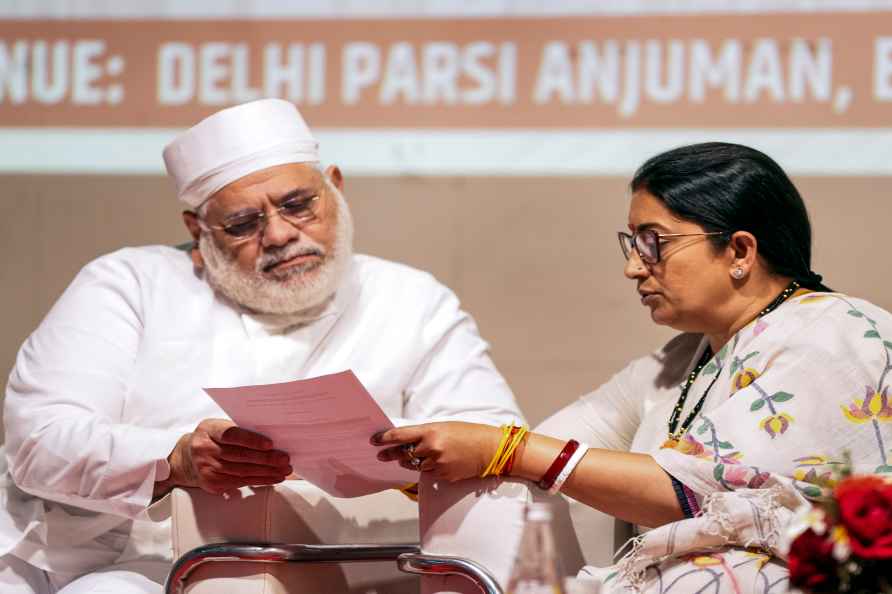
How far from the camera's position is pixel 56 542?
3201 millimetres

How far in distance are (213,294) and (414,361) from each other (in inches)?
23.5

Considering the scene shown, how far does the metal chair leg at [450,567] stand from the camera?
99.0 inches

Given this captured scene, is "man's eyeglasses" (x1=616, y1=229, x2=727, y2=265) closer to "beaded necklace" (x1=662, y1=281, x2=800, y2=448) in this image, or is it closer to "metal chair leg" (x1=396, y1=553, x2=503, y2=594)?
"beaded necklace" (x1=662, y1=281, x2=800, y2=448)

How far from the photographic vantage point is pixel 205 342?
11.3ft

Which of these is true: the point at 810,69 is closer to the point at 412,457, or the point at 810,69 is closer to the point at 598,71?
the point at 598,71

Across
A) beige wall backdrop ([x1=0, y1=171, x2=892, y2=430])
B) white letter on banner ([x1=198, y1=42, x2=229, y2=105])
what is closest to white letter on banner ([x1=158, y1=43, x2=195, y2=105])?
white letter on banner ([x1=198, y1=42, x2=229, y2=105])

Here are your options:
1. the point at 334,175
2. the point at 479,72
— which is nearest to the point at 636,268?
the point at 334,175

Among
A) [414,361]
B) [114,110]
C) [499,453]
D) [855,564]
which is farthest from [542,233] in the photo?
[855,564]

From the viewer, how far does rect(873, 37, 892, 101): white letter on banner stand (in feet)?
13.7

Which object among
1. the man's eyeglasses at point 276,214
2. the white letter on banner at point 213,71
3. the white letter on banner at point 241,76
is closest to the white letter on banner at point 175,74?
the white letter on banner at point 213,71

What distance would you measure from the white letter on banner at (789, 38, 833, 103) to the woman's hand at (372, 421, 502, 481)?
6.89 ft

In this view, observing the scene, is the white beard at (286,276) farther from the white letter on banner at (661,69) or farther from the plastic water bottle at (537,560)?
the plastic water bottle at (537,560)

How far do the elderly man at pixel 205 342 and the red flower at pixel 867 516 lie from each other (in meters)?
1.55

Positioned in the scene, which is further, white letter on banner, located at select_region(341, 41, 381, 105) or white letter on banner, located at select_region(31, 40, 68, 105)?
white letter on banner, located at select_region(31, 40, 68, 105)
